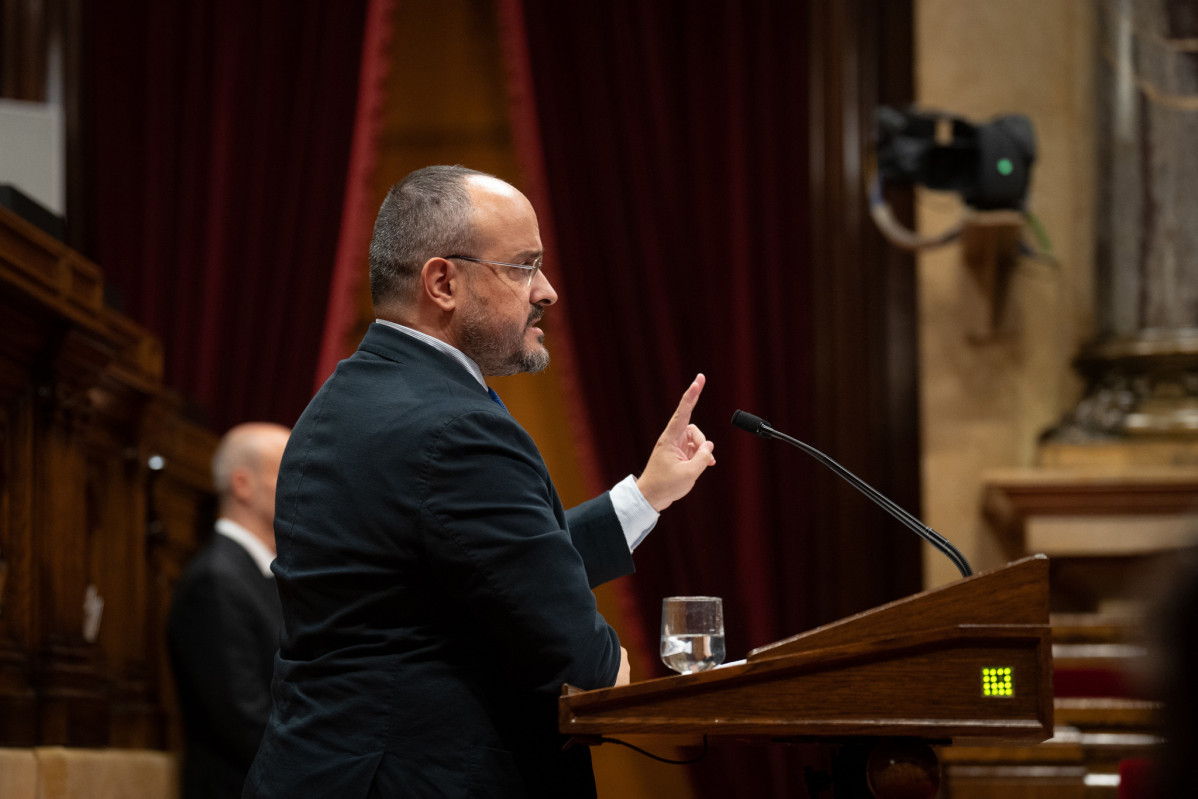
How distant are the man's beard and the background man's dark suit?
158 centimetres

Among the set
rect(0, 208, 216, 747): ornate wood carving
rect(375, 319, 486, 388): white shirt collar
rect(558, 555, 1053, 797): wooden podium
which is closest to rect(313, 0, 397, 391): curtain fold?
rect(0, 208, 216, 747): ornate wood carving

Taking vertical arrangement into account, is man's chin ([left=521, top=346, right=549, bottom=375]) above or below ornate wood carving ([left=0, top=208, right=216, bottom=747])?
above

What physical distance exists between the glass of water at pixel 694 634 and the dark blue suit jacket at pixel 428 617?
8.2 inches

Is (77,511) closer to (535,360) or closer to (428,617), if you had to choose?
(535,360)

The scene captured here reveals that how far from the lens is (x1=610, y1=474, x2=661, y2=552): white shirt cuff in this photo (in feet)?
6.68

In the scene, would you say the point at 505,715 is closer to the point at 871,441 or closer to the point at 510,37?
the point at 871,441

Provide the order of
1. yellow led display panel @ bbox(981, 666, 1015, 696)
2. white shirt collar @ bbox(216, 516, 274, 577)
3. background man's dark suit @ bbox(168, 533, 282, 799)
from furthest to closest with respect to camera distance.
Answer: white shirt collar @ bbox(216, 516, 274, 577)
background man's dark suit @ bbox(168, 533, 282, 799)
yellow led display panel @ bbox(981, 666, 1015, 696)

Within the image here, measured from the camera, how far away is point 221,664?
10.5 ft

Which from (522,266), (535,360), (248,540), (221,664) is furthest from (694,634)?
(248,540)

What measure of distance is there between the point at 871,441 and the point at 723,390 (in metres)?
0.54

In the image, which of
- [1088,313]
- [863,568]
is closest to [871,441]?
[863,568]

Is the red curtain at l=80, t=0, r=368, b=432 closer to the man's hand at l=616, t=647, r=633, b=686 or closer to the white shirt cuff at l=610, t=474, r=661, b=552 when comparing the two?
the white shirt cuff at l=610, t=474, r=661, b=552

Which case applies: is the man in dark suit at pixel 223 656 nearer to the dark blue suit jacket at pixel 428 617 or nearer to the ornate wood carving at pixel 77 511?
the ornate wood carving at pixel 77 511

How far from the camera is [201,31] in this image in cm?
514
